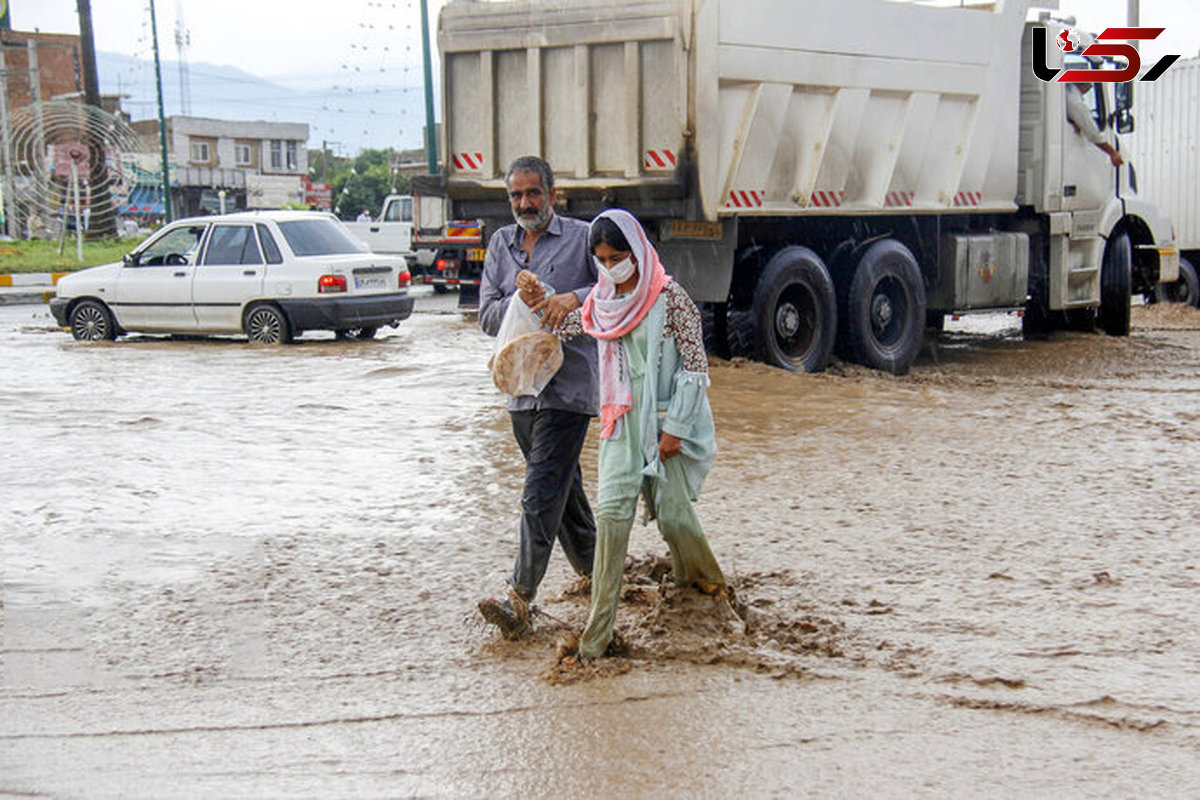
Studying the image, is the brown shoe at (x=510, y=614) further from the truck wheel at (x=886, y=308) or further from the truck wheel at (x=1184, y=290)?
the truck wheel at (x=1184, y=290)

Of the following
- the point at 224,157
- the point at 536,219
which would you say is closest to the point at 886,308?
the point at 536,219

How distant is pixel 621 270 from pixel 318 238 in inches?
455

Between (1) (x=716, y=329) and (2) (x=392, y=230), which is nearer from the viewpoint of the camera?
(1) (x=716, y=329)

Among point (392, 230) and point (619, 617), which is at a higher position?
point (392, 230)

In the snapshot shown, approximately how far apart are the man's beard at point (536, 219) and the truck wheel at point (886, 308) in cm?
808

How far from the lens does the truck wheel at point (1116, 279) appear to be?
631 inches

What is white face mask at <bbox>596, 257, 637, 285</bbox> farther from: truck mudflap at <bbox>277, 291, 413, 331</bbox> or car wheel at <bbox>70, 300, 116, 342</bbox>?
car wheel at <bbox>70, 300, 116, 342</bbox>

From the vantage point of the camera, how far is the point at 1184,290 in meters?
20.9

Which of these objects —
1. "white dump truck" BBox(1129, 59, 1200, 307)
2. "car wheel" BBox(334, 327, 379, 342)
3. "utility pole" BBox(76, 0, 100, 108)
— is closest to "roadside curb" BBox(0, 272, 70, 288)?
"utility pole" BBox(76, 0, 100, 108)

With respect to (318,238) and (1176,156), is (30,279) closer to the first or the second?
(318,238)

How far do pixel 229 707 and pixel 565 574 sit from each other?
1.87m

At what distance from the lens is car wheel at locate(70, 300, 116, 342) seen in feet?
53.2

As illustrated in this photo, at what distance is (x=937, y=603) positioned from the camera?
5.36 metres

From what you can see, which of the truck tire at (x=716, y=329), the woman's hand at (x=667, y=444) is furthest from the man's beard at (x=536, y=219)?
the truck tire at (x=716, y=329)
